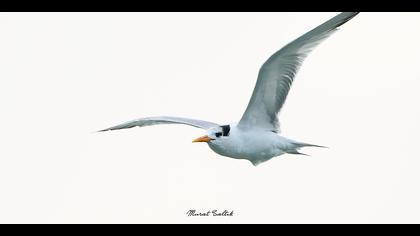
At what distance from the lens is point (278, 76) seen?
612cm

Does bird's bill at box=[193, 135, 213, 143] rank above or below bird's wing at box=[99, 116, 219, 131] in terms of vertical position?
below

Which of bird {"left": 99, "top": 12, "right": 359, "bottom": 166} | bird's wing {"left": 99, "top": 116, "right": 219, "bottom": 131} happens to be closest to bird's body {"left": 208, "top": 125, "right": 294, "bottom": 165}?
bird {"left": 99, "top": 12, "right": 359, "bottom": 166}

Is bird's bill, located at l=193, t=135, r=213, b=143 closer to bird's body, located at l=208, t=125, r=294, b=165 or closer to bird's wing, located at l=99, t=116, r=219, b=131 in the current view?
bird's body, located at l=208, t=125, r=294, b=165

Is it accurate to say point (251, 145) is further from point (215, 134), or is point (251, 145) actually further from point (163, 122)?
point (163, 122)

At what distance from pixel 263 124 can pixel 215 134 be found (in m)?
0.55

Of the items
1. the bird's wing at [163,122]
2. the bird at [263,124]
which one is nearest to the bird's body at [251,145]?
the bird at [263,124]

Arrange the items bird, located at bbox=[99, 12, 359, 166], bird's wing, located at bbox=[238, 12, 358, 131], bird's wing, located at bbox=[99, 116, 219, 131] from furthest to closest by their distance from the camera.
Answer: bird's wing, located at bbox=[99, 116, 219, 131] < bird, located at bbox=[99, 12, 359, 166] < bird's wing, located at bbox=[238, 12, 358, 131]

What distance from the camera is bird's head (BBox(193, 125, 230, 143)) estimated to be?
238 inches

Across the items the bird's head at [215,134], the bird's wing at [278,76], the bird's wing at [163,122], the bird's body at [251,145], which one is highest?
the bird's wing at [278,76]

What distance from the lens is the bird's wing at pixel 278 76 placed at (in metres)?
5.60

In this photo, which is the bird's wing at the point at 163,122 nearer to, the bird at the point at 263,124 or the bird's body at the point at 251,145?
→ the bird at the point at 263,124

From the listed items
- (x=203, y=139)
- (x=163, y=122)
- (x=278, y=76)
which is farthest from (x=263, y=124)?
(x=163, y=122)

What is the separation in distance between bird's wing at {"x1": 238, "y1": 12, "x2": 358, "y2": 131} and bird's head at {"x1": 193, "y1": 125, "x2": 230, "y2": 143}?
8.4 inches

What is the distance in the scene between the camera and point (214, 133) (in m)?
6.12
